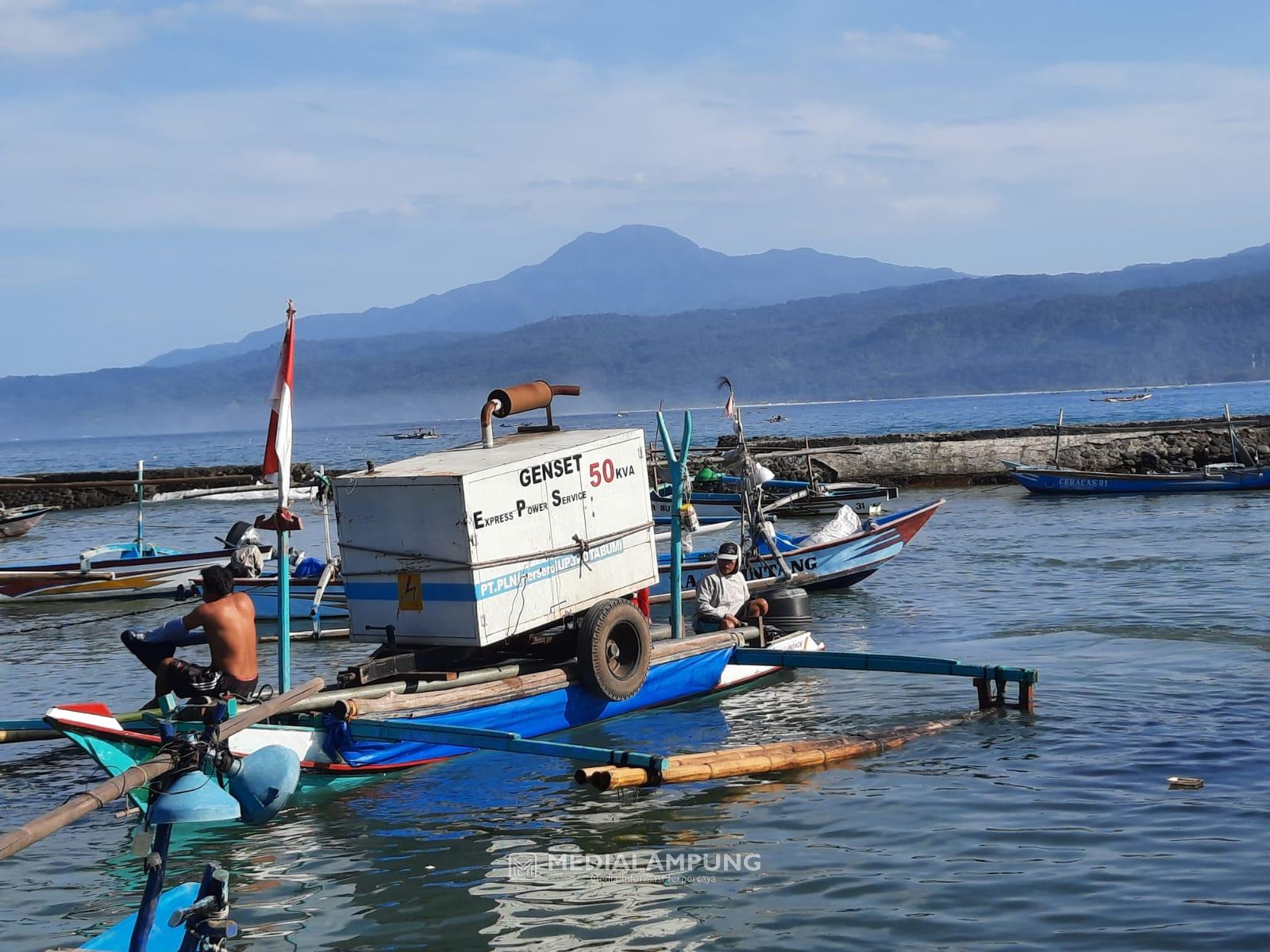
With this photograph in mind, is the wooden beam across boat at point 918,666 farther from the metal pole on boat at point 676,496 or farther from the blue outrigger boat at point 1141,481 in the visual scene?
the blue outrigger boat at point 1141,481

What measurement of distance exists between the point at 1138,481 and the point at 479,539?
36057mm

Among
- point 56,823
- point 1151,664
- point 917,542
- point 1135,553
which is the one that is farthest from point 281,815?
point 917,542

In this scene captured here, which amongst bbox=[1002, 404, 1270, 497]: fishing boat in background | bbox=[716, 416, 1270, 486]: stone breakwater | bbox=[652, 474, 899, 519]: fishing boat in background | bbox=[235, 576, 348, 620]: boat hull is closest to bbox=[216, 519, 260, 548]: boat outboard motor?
bbox=[235, 576, 348, 620]: boat hull

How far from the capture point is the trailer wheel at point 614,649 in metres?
12.9

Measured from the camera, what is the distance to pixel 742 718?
1466cm

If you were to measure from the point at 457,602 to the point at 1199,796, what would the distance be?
6.85 m

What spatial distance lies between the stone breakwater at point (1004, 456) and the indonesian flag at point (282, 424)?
125 feet

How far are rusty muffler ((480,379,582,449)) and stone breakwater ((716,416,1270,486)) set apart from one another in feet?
117

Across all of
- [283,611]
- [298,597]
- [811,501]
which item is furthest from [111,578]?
[811,501]

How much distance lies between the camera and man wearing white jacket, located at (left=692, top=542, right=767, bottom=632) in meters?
16.7

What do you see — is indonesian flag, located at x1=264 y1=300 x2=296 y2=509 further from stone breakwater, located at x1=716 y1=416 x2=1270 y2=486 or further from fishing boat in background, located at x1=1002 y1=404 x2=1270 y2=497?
stone breakwater, located at x1=716 y1=416 x2=1270 y2=486

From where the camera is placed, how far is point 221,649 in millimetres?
11180

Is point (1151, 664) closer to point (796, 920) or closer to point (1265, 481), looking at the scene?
point (796, 920)

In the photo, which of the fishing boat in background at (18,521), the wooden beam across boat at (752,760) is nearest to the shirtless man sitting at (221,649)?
the wooden beam across boat at (752,760)
